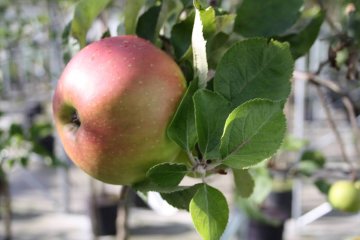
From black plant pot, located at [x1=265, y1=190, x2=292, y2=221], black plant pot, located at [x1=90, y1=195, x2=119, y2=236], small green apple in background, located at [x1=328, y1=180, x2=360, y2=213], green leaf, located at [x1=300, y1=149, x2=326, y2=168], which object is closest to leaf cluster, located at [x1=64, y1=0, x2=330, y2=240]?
small green apple in background, located at [x1=328, y1=180, x2=360, y2=213]

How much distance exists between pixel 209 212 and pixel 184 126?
0.21ft

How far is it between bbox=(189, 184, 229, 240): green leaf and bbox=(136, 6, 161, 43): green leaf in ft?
0.58

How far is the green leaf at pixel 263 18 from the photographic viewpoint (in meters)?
0.49

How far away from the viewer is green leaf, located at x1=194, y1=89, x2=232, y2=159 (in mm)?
361

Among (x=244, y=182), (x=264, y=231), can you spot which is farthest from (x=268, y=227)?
(x=244, y=182)

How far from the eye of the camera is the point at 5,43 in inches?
108

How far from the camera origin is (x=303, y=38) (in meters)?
0.51

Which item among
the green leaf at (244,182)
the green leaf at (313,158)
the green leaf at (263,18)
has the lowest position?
the green leaf at (313,158)

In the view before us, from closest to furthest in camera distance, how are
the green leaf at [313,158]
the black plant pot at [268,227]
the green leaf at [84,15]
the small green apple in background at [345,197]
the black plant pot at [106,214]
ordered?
the green leaf at [84,15]
the small green apple in background at [345,197]
the green leaf at [313,158]
the black plant pot at [268,227]
the black plant pot at [106,214]

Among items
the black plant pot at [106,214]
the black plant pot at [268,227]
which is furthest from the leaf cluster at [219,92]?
the black plant pot at [106,214]

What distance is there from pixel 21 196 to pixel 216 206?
334 centimetres

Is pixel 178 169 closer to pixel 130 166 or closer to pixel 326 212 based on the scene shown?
pixel 130 166

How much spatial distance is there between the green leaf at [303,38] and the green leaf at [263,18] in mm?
20

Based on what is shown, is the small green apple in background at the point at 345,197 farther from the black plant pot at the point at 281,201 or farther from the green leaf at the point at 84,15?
the black plant pot at the point at 281,201
